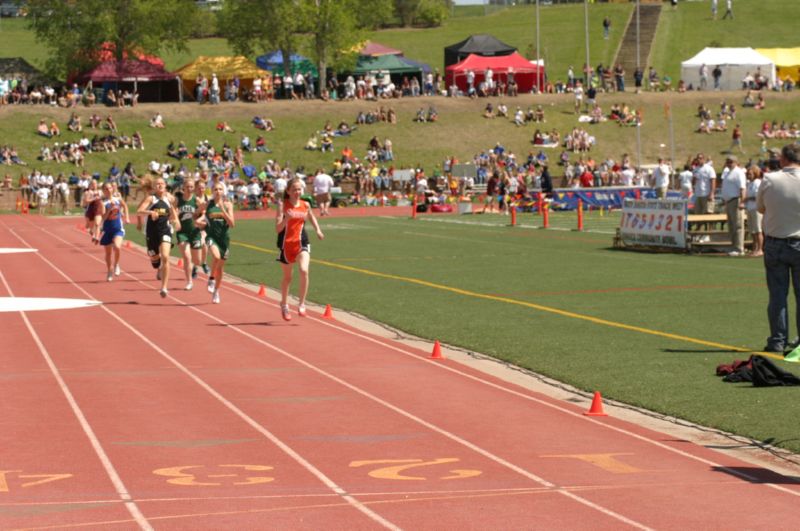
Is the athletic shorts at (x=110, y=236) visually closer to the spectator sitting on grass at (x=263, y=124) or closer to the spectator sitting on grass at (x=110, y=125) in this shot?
the spectator sitting on grass at (x=110, y=125)

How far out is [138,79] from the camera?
7825cm

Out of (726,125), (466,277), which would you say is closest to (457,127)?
(726,125)

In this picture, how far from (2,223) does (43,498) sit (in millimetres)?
44575

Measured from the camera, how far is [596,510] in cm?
857

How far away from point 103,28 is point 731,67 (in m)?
36.0

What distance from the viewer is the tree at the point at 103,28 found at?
81.8 m

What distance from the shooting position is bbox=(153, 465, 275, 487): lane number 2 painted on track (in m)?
9.40

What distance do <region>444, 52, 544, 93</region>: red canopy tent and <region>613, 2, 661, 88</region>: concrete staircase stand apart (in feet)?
34.8

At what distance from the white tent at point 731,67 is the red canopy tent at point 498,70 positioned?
8.91 metres

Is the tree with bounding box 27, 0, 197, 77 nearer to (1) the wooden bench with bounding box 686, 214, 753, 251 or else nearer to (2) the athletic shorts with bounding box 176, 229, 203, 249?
(1) the wooden bench with bounding box 686, 214, 753, 251

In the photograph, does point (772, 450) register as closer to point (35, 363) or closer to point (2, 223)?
point (35, 363)

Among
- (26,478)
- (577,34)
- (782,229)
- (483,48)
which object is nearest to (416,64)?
(483,48)

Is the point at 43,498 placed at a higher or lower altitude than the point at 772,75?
lower

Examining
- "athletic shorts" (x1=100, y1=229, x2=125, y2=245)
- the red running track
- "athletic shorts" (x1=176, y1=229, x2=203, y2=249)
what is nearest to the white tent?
"athletic shorts" (x1=100, y1=229, x2=125, y2=245)
